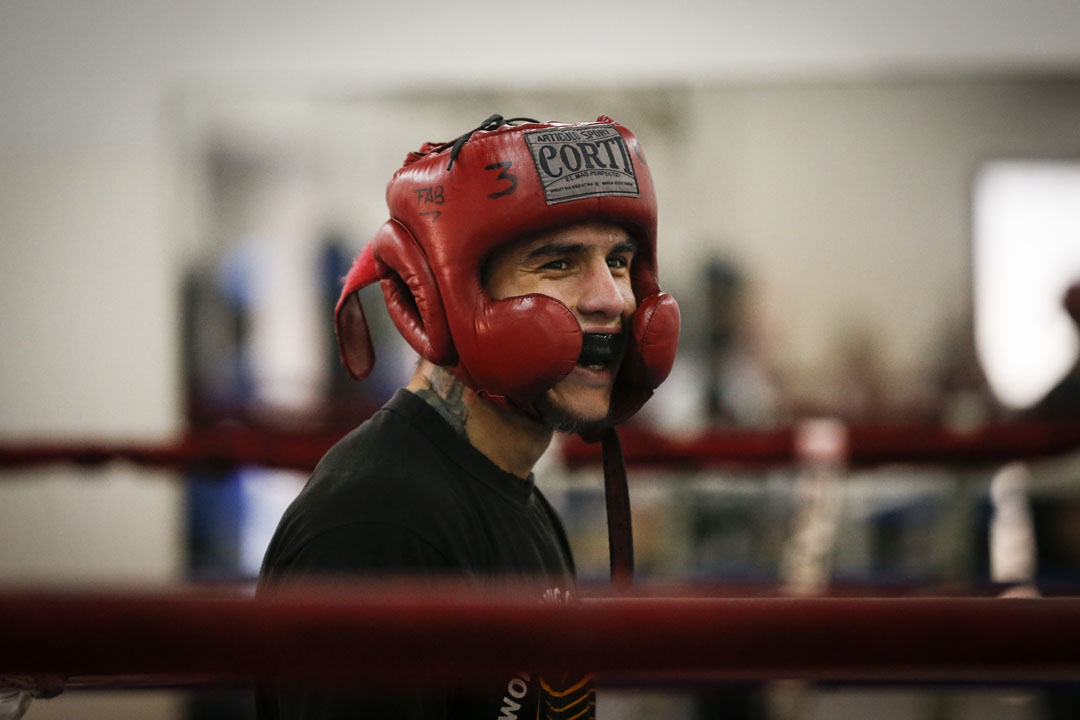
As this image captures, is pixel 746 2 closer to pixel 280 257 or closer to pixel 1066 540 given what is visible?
pixel 280 257

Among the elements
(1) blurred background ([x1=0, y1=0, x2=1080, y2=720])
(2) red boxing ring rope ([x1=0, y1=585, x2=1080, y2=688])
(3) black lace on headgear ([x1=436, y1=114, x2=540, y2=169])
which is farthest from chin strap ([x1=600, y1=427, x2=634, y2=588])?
(1) blurred background ([x1=0, y1=0, x2=1080, y2=720])

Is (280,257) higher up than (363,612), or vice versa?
(280,257)

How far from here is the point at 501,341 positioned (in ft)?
3.27

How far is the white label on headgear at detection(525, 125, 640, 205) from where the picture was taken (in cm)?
101

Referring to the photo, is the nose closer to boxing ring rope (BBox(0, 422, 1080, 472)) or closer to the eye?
the eye

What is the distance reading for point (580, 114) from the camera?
13.8 feet

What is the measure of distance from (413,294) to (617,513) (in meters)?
0.39

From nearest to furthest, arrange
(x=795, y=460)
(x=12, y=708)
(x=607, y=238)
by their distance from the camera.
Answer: (x=12, y=708), (x=607, y=238), (x=795, y=460)

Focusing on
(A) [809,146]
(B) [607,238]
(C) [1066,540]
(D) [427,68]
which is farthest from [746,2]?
(B) [607,238]

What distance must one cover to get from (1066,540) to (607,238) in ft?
12.6

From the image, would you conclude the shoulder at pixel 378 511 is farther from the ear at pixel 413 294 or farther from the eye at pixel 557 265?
the eye at pixel 557 265

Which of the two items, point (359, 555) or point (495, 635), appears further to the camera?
point (359, 555)

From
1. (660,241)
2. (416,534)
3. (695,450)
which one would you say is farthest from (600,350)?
(660,241)

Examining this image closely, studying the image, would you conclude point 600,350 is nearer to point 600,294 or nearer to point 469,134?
point 600,294
